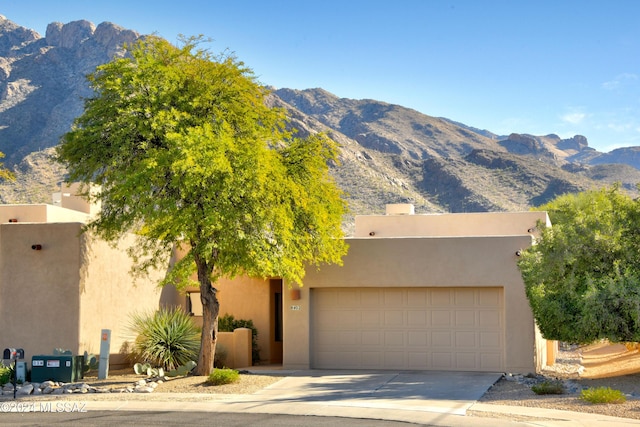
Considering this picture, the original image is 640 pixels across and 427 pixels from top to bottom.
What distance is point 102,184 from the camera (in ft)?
69.2

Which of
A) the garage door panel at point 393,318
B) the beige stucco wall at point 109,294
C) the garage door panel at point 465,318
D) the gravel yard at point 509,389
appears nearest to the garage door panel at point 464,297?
the garage door panel at point 465,318

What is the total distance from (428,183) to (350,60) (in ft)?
65.5

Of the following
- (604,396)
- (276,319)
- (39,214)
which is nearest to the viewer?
(604,396)

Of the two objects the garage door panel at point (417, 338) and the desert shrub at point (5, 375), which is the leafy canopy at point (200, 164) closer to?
the garage door panel at point (417, 338)

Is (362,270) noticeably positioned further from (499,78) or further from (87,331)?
(499,78)

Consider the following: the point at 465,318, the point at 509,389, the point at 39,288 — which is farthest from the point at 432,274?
the point at 39,288

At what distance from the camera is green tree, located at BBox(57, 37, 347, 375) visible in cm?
1927

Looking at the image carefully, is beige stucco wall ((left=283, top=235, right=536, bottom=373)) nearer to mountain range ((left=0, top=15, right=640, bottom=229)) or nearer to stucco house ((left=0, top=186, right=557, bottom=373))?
Result: stucco house ((left=0, top=186, right=557, bottom=373))

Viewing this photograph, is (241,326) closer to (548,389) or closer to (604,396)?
(548,389)

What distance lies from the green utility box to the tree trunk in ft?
10.4

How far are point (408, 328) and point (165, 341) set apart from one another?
22.1 feet

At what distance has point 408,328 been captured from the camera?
22844 mm

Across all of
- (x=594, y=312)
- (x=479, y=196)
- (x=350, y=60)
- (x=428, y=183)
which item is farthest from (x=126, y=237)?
(x=428, y=183)

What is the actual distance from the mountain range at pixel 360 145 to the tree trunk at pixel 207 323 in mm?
32526
